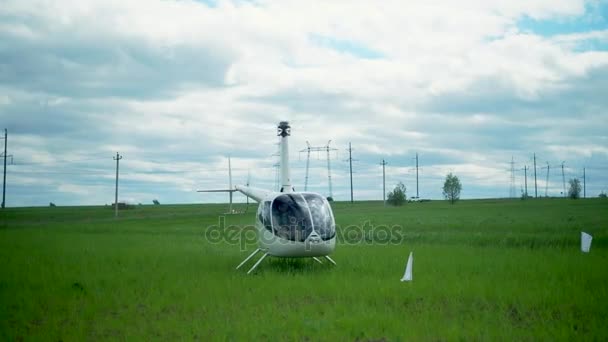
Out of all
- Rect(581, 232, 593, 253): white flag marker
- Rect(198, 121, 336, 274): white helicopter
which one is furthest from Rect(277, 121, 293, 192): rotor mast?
Rect(581, 232, 593, 253): white flag marker

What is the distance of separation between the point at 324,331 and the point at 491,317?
3857 mm

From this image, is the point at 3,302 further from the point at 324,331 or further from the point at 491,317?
the point at 491,317

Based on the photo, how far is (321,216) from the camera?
19078 mm

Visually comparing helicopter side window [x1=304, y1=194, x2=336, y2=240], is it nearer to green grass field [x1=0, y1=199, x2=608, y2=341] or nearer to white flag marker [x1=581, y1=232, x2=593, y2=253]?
green grass field [x1=0, y1=199, x2=608, y2=341]

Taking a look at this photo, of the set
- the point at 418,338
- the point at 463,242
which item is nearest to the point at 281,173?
the point at 418,338

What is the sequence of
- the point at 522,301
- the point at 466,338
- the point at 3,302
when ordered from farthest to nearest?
1. the point at 3,302
2. the point at 522,301
3. the point at 466,338

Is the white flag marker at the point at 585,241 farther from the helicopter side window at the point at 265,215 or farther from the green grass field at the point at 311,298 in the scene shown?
the helicopter side window at the point at 265,215

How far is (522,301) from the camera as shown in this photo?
43.7 feet

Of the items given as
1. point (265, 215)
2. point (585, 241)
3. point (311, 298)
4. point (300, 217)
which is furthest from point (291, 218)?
point (585, 241)

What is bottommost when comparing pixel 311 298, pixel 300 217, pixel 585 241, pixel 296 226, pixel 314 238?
pixel 311 298

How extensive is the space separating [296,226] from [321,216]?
39.4 inches

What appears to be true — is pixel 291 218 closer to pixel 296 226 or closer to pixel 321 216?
pixel 296 226

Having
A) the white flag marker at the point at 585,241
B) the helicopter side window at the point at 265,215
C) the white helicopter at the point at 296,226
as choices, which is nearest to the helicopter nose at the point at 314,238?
the white helicopter at the point at 296,226

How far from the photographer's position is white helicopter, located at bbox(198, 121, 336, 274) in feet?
61.1
